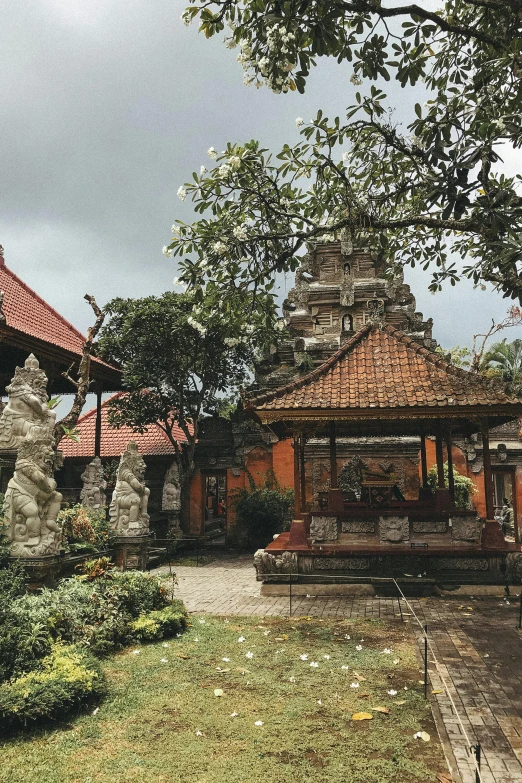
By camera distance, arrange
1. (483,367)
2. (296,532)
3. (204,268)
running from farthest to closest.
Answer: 1. (483,367)
2. (296,532)
3. (204,268)

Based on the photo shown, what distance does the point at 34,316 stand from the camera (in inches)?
712

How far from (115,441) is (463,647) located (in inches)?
730

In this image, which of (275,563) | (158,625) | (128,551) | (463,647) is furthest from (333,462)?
(158,625)

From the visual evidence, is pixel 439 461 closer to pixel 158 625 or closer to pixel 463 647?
pixel 463 647

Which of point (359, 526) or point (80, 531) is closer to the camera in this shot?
point (80, 531)

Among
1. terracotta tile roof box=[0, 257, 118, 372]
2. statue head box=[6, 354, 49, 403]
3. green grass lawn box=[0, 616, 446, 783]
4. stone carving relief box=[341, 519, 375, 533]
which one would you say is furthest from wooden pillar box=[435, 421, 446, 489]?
terracotta tile roof box=[0, 257, 118, 372]

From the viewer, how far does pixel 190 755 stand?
4.66 meters

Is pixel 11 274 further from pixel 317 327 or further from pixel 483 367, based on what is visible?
pixel 483 367

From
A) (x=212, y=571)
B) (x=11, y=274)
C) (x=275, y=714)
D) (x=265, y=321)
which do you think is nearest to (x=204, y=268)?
(x=265, y=321)

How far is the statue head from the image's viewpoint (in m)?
9.60

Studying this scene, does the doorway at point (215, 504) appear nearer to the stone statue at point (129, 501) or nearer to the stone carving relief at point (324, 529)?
the stone statue at point (129, 501)

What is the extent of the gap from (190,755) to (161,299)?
1680cm

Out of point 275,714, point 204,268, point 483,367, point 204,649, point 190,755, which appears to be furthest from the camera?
point 483,367

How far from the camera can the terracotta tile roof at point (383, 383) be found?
39.1ft
